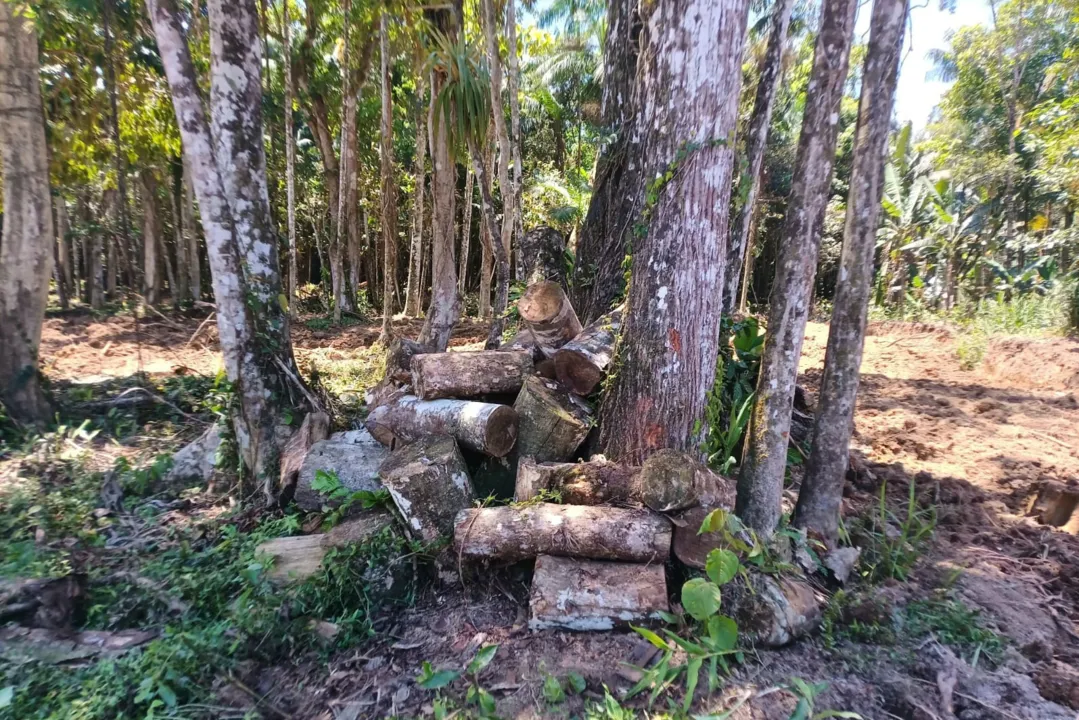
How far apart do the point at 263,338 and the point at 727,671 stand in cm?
401

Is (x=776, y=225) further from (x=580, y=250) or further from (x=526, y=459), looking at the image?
(x=526, y=459)

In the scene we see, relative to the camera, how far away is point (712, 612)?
263 cm

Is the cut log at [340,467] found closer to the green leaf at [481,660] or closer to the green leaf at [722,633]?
the green leaf at [481,660]

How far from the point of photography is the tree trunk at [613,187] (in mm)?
5168

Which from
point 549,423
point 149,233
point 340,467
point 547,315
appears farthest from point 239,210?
point 149,233

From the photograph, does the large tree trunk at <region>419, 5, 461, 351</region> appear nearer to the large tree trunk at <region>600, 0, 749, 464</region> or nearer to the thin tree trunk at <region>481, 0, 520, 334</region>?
the thin tree trunk at <region>481, 0, 520, 334</region>

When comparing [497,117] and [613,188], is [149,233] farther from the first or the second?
[613,188]

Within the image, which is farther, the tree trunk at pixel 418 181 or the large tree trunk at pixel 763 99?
the tree trunk at pixel 418 181

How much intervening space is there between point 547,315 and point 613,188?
1.46 m

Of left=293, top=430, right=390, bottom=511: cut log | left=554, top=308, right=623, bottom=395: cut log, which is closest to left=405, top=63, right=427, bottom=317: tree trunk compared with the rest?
left=554, top=308, right=623, bottom=395: cut log

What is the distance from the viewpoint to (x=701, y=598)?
2.66 meters

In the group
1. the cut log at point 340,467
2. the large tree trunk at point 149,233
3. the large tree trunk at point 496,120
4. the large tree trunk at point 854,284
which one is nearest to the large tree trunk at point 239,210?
the cut log at point 340,467

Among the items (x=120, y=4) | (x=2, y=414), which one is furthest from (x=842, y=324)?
(x=120, y=4)

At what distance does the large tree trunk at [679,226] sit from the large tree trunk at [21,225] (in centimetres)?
599
